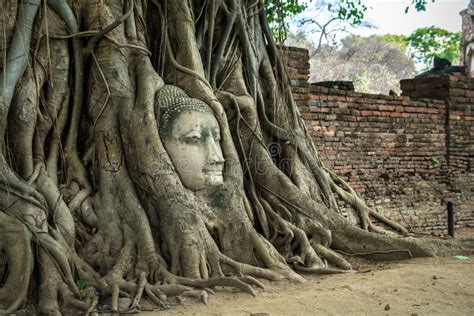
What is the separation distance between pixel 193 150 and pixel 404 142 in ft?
15.6

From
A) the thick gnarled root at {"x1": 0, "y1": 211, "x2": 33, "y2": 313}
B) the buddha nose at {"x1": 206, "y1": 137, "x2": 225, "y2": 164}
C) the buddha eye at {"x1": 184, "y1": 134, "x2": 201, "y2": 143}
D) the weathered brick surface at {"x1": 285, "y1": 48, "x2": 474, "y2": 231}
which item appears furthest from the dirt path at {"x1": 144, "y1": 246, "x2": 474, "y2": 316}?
the weathered brick surface at {"x1": 285, "y1": 48, "x2": 474, "y2": 231}

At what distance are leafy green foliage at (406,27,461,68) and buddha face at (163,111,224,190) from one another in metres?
22.0

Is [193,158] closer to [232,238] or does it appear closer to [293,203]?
[232,238]

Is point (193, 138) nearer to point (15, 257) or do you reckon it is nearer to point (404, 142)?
point (15, 257)

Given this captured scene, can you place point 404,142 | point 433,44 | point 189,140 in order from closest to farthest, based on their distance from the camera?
point 189,140 → point 404,142 → point 433,44

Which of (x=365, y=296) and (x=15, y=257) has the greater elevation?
(x=15, y=257)

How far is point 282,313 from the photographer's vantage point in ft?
10.5

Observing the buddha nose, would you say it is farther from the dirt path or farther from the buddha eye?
the dirt path

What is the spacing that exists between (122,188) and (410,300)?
2.13 metres

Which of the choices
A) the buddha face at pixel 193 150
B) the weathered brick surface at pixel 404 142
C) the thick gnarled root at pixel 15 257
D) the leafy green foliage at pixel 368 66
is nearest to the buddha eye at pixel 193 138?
the buddha face at pixel 193 150

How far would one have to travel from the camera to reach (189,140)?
4336mm

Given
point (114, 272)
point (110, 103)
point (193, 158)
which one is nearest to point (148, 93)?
point (110, 103)

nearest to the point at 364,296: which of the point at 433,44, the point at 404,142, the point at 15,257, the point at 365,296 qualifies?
the point at 365,296

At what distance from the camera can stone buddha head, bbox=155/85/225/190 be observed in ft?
14.1
